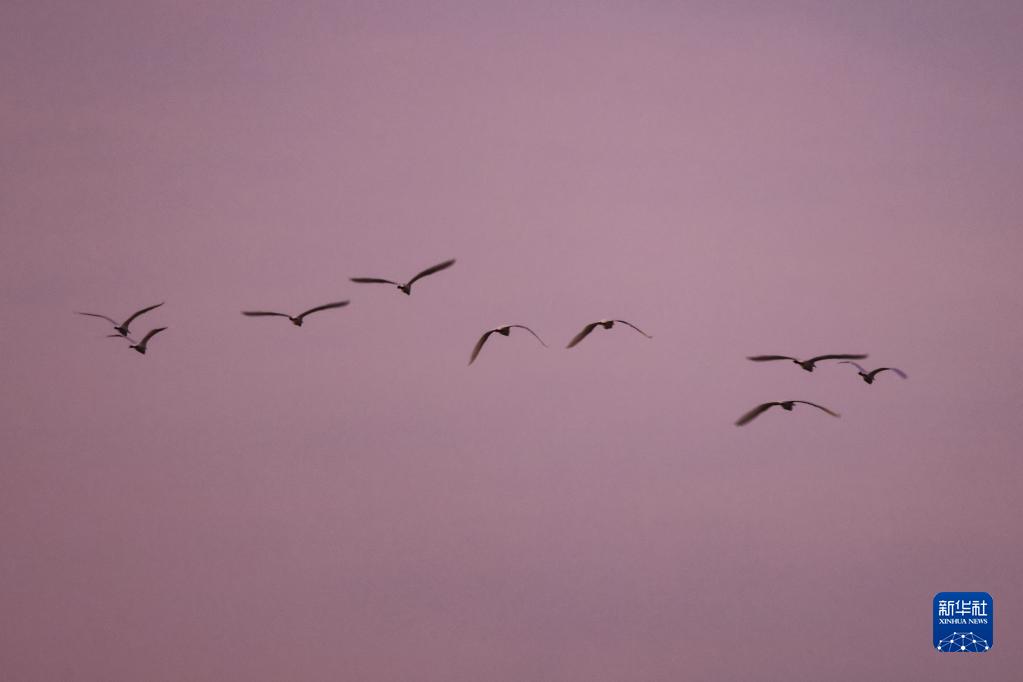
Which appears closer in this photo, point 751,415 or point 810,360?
point 751,415

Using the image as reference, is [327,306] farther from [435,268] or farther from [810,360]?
[810,360]

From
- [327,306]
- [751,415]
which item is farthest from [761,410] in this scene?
[327,306]

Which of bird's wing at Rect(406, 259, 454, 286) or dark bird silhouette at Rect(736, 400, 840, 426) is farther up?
bird's wing at Rect(406, 259, 454, 286)

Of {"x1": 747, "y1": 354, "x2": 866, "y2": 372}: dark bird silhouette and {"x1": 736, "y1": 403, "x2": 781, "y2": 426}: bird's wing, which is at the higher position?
{"x1": 747, "y1": 354, "x2": 866, "y2": 372}: dark bird silhouette

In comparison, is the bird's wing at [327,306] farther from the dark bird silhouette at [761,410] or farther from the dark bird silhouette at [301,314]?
the dark bird silhouette at [761,410]

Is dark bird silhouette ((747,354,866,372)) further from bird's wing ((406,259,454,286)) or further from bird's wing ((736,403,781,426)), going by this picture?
bird's wing ((406,259,454,286))

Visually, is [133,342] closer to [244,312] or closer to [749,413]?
[244,312]

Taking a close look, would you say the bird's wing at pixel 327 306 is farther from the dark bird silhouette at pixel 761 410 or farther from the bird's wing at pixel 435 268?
the dark bird silhouette at pixel 761 410

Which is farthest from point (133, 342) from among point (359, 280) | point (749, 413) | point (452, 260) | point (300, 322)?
point (749, 413)

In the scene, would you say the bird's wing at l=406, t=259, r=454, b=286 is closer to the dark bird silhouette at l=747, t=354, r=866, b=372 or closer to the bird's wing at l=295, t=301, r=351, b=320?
the bird's wing at l=295, t=301, r=351, b=320

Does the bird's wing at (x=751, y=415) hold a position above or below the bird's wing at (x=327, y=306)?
below

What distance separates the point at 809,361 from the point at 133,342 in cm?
2869

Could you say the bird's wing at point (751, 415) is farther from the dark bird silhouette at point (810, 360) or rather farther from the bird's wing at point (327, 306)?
the bird's wing at point (327, 306)

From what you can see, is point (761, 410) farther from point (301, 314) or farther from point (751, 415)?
point (301, 314)
